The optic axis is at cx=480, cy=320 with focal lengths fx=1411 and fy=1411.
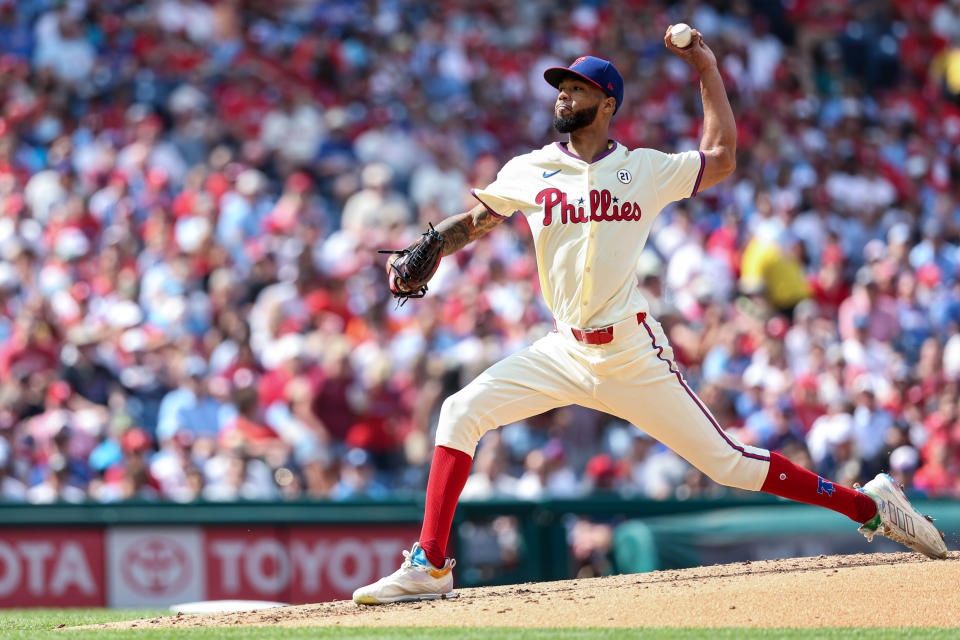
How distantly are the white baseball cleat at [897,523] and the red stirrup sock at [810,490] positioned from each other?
0.05 metres

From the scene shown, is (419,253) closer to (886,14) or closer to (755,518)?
(755,518)

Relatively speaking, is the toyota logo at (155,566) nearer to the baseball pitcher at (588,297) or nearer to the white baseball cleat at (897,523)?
the baseball pitcher at (588,297)

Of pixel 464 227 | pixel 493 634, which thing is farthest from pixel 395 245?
pixel 493 634

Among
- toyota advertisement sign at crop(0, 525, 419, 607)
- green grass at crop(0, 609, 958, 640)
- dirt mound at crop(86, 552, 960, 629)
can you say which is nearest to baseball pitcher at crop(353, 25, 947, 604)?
dirt mound at crop(86, 552, 960, 629)

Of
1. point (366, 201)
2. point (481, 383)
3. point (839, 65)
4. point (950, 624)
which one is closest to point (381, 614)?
point (481, 383)

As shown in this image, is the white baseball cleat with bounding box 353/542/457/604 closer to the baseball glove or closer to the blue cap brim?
the baseball glove

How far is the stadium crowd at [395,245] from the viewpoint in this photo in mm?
9391

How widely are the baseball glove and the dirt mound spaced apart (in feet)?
4.00

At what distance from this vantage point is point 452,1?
1533cm

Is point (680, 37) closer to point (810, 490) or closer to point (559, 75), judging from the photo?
point (559, 75)

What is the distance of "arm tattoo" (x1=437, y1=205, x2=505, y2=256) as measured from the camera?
5.43 meters

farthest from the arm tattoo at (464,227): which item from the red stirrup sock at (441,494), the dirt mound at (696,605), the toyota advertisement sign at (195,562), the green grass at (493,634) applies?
the toyota advertisement sign at (195,562)

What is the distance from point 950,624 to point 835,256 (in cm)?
715

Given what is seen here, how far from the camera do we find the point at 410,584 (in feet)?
17.6
